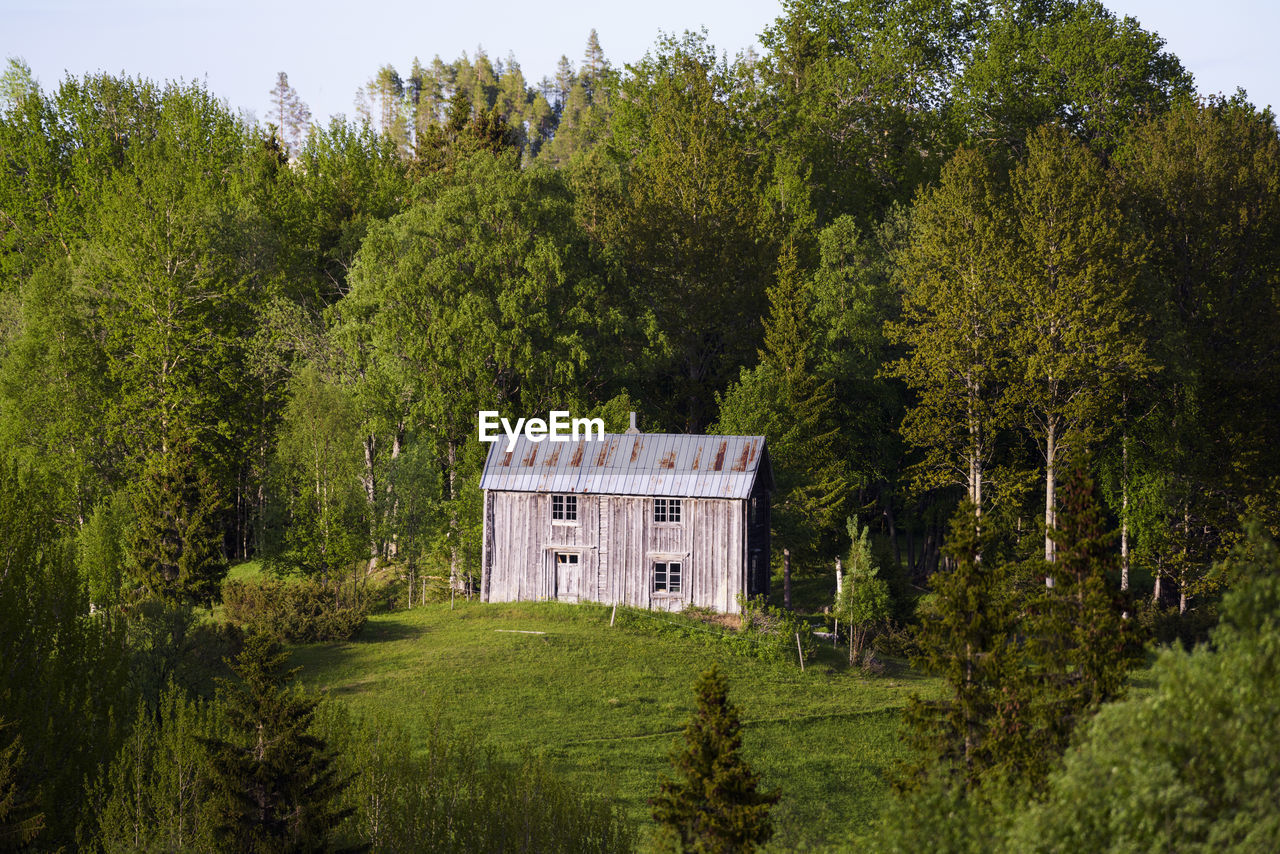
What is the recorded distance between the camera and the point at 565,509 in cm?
4144

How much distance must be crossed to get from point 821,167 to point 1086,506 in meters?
53.1

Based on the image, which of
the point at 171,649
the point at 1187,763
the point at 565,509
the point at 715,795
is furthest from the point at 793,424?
the point at 1187,763

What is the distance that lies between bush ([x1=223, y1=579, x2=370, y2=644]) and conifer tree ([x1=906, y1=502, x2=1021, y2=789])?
23.7m

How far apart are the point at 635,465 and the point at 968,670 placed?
24.1 metres

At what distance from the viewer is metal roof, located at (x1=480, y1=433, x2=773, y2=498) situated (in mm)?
39594

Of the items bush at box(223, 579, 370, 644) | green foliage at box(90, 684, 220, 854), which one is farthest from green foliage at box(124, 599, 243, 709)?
green foliage at box(90, 684, 220, 854)

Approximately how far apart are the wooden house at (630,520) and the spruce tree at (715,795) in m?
23.4

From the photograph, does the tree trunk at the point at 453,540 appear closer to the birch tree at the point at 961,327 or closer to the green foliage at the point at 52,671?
the birch tree at the point at 961,327

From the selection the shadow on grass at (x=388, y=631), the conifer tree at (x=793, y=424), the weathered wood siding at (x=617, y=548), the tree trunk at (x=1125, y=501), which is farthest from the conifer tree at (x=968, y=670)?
the tree trunk at (x=1125, y=501)

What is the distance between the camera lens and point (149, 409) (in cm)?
5066

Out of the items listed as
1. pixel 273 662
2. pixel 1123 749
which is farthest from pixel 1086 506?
pixel 273 662

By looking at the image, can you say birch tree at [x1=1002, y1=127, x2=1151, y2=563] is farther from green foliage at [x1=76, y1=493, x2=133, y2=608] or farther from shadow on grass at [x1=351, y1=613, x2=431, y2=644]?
green foliage at [x1=76, y1=493, x2=133, y2=608]

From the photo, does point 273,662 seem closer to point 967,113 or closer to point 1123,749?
point 1123,749

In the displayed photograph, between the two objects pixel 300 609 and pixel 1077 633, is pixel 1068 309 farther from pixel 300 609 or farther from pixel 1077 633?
pixel 300 609
